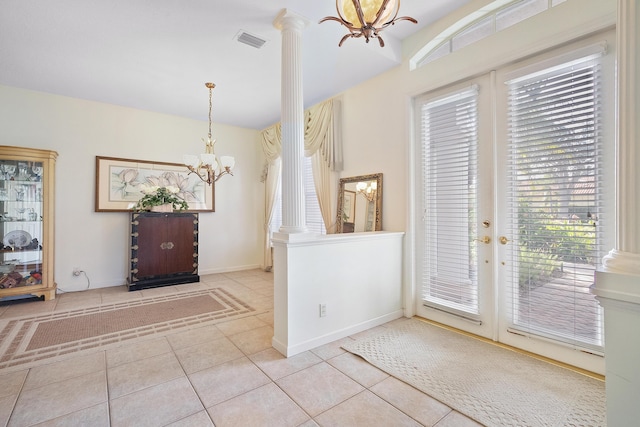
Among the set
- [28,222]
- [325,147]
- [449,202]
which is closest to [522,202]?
[449,202]

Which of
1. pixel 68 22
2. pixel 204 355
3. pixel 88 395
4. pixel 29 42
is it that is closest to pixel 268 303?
pixel 204 355

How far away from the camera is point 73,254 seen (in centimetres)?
445

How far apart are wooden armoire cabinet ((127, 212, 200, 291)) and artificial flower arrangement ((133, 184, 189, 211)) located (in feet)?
0.54

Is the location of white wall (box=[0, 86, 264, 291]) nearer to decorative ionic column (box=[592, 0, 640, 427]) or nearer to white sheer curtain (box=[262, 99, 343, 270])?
white sheer curtain (box=[262, 99, 343, 270])

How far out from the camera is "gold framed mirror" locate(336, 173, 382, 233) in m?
3.59

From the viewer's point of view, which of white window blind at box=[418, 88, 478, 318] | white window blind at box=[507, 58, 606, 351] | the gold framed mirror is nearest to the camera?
white window blind at box=[507, 58, 606, 351]

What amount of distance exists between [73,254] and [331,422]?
15.4 ft

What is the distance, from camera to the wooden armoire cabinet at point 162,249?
14.9ft

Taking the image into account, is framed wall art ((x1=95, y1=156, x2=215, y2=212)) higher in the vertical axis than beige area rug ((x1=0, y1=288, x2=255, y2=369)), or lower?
higher

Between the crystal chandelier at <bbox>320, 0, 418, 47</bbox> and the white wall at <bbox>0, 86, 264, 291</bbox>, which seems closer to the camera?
the crystal chandelier at <bbox>320, 0, 418, 47</bbox>

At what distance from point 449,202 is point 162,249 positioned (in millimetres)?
4254

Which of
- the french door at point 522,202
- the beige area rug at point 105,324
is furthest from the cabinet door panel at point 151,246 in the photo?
the french door at point 522,202

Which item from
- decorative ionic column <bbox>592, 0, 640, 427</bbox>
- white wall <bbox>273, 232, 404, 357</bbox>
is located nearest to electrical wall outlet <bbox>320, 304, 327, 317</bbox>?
white wall <bbox>273, 232, 404, 357</bbox>

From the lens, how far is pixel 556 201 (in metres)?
2.30
